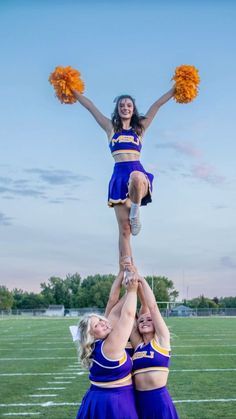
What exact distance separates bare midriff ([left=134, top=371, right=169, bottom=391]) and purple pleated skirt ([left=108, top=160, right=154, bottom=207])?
46.3 inches

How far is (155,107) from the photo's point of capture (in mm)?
5320

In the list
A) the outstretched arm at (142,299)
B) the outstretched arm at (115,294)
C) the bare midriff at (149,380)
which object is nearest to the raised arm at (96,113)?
the outstretched arm at (115,294)

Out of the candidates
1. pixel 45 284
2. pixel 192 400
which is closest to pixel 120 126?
pixel 192 400

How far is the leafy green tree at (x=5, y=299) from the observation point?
288 ft

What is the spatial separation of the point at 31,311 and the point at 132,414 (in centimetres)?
7409

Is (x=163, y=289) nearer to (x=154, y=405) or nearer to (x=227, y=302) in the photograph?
(x=227, y=302)

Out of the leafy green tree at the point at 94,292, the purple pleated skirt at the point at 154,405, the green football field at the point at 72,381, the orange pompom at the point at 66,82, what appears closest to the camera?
the purple pleated skirt at the point at 154,405

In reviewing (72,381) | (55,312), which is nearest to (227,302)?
(55,312)

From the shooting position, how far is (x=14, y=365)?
14.9 metres

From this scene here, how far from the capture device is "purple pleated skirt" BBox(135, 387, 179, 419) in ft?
14.7

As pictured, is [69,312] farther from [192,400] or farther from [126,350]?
[126,350]

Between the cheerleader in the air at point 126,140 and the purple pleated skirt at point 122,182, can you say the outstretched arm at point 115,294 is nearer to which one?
the cheerleader in the air at point 126,140

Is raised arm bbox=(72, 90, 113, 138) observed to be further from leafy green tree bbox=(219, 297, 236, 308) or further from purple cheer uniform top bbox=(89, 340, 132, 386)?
leafy green tree bbox=(219, 297, 236, 308)

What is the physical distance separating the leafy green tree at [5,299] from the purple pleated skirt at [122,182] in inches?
3316
